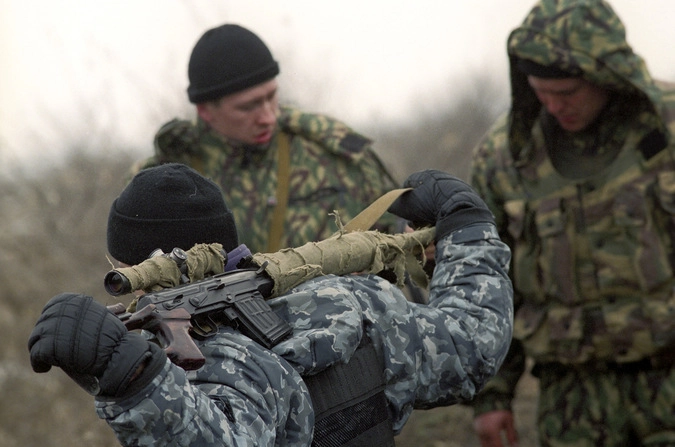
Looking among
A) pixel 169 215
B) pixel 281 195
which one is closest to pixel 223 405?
pixel 169 215

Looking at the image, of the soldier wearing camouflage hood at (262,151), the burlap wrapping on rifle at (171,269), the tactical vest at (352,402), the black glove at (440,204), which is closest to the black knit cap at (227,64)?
the soldier wearing camouflage hood at (262,151)

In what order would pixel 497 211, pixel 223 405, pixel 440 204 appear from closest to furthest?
pixel 223 405 < pixel 440 204 < pixel 497 211

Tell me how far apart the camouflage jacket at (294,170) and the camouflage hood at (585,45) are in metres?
0.72

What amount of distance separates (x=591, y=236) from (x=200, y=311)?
8.76ft

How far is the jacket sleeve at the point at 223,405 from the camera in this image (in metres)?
2.17

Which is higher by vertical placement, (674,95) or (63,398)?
(674,95)

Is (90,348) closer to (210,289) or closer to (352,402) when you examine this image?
(210,289)

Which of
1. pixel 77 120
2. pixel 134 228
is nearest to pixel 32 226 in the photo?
pixel 77 120

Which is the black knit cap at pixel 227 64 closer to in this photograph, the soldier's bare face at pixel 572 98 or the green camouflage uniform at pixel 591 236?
the green camouflage uniform at pixel 591 236

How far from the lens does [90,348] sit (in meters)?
2.11

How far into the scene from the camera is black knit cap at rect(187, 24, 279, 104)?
5105mm

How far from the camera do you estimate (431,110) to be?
12.4 meters

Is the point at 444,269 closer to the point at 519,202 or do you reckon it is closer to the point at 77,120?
the point at 519,202

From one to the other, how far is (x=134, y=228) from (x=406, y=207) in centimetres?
92
